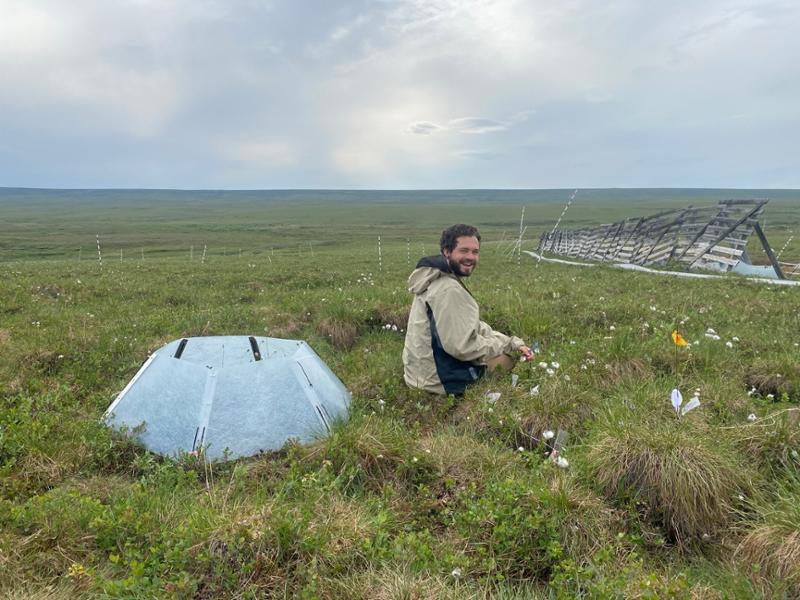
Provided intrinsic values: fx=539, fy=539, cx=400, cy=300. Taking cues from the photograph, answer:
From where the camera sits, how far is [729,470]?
3986 mm

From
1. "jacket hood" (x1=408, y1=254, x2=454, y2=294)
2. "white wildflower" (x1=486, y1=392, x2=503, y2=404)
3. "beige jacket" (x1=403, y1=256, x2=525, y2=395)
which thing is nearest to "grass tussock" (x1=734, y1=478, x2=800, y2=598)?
"white wildflower" (x1=486, y1=392, x2=503, y2=404)

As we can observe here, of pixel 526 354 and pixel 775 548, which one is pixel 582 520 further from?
pixel 526 354

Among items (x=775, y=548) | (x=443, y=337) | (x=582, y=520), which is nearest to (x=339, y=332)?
(x=443, y=337)

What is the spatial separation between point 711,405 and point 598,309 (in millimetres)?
3562

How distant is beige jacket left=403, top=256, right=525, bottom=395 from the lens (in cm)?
588

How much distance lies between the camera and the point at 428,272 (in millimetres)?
6199

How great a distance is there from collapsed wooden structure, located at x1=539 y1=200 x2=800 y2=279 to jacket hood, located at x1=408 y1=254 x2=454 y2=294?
43.1 ft

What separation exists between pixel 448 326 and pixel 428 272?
28.1 inches

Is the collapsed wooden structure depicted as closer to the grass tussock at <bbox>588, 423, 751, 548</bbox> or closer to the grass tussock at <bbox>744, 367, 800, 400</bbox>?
the grass tussock at <bbox>744, 367, 800, 400</bbox>

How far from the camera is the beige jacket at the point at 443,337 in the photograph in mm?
5883

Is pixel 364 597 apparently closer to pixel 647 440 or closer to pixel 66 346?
pixel 647 440

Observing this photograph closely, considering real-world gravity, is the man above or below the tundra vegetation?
above

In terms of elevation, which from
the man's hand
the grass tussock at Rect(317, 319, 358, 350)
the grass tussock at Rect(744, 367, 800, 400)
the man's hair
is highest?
the man's hair

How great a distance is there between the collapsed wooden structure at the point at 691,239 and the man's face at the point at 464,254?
12924mm
